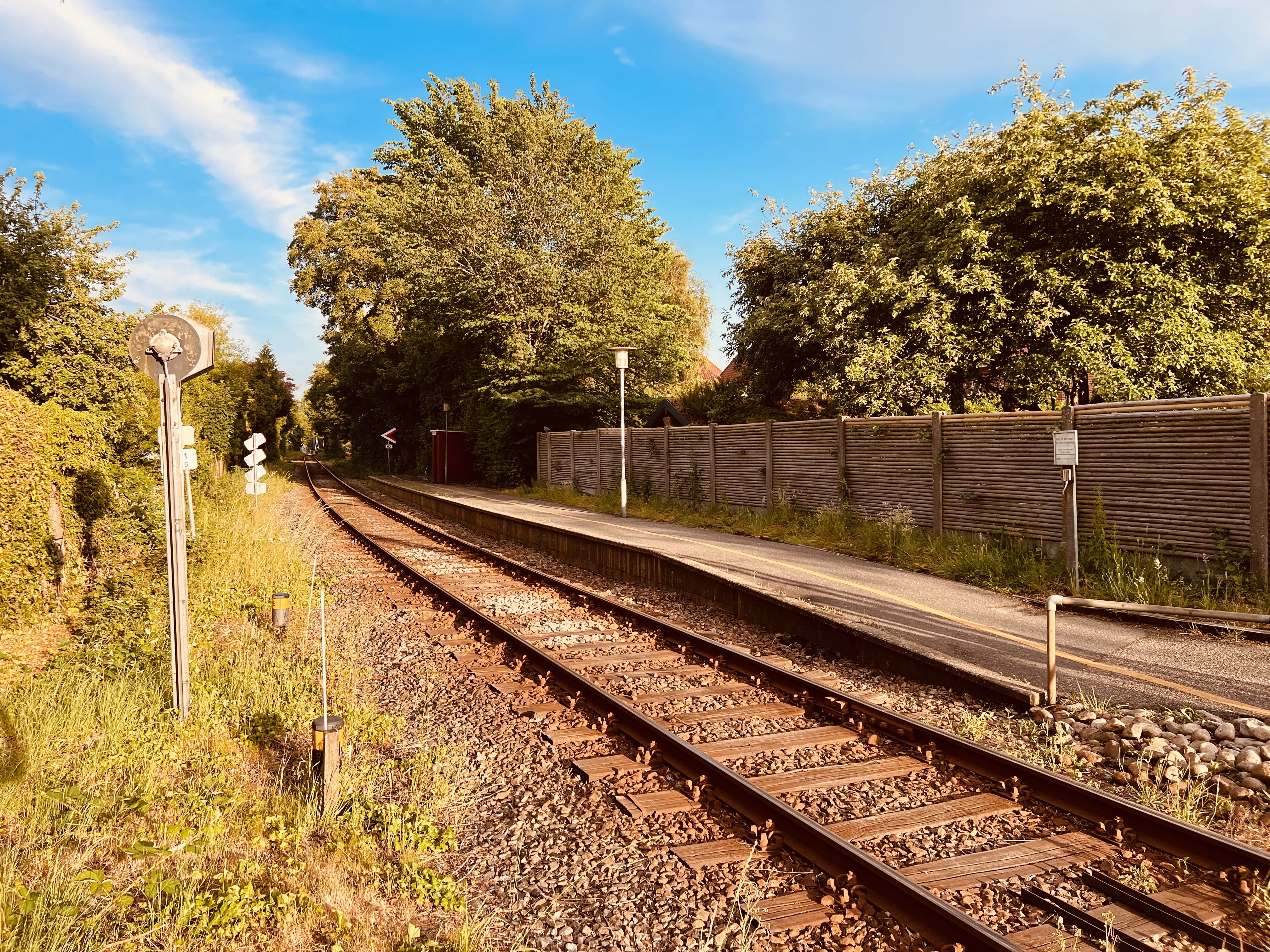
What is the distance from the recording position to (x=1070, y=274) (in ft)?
55.9

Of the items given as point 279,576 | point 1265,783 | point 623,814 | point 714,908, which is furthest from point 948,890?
point 279,576

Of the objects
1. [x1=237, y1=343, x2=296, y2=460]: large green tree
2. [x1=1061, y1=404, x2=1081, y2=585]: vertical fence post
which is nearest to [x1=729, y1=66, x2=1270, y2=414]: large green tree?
[x1=1061, y1=404, x2=1081, y2=585]: vertical fence post

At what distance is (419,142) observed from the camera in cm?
4034

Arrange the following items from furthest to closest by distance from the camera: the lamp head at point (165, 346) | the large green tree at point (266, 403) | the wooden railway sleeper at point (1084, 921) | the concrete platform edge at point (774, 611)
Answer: the large green tree at point (266, 403) < the concrete platform edge at point (774, 611) < the lamp head at point (165, 346) < the wooden railway sleeper at point (1084, 921)

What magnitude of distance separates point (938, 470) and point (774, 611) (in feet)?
16.9

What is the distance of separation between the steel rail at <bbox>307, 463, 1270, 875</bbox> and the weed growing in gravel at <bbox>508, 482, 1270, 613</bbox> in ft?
15.3

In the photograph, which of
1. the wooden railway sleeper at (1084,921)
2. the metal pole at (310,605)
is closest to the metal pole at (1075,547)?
the wooden railway sleeper at (1084,921)

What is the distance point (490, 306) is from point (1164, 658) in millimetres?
27830

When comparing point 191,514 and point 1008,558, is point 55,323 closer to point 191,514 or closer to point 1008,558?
point 191,514

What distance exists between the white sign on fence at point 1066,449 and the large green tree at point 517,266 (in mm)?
21861

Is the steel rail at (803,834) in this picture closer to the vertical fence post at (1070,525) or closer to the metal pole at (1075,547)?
the metal pole at (1075,547)

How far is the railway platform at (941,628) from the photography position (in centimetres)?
620

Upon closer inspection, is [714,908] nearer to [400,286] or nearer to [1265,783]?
[1265,783]

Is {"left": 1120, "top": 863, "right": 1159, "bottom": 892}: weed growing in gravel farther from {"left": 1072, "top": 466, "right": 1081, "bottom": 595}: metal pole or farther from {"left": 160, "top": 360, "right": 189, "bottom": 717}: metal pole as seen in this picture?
{"left": 1072, "top": 466, "right": 1081, "bottom": 595}: metal pole
